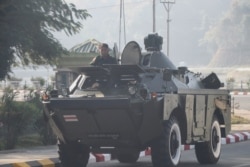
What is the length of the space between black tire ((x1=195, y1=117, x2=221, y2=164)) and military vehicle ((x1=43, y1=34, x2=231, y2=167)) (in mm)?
275

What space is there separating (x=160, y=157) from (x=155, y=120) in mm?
704

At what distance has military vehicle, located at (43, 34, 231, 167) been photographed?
551 inches

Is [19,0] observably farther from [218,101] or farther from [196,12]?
[196,12]

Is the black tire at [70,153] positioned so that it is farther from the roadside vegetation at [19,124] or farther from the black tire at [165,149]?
the roadside vegetation at [19,124]

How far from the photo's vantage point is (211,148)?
16.6 metres

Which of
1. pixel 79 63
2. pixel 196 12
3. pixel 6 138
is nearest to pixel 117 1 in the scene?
pixel 196 12

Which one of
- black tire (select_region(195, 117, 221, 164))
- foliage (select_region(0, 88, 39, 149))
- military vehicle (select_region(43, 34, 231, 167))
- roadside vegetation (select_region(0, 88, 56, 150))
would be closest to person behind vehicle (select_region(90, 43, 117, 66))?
military vehicle (select_region(43, 34, 231, 167))

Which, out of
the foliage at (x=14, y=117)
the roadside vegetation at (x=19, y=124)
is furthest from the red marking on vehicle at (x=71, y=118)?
the foliage at (x=14, y=117)

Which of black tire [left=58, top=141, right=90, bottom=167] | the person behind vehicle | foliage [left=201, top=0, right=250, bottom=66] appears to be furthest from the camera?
foliage [left=201, top=0, right=250, bottom=66]

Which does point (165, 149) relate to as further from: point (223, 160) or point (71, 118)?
point (223, 160)

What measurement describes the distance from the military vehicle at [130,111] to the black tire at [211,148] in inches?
10.8

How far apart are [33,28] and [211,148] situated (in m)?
7.57

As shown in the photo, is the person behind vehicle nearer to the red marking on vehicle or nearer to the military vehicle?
the military vehicle

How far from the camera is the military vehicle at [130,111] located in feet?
46.0
